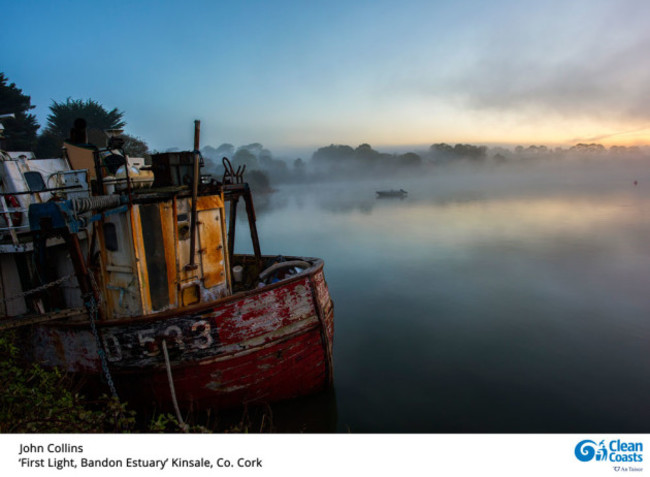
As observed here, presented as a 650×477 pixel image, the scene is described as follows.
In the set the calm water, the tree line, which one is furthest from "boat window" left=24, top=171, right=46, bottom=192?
the tree line

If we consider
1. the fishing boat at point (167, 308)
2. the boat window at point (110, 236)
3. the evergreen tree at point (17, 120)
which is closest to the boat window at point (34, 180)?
the fishing boat at point (167, 308)

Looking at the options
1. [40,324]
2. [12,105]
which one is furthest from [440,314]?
[12,105]

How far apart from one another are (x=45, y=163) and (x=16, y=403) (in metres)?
6.58

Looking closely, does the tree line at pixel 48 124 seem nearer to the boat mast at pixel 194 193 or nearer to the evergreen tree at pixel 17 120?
the evergreen tree at pixel 17 120

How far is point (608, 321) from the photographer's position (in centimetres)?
1402

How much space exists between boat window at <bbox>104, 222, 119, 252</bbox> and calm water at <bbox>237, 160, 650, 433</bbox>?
4.84 metres

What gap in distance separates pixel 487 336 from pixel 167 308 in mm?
10520

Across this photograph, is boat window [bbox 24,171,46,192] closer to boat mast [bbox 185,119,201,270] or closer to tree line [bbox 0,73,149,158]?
boat mast [bbox 185,119,201,270]

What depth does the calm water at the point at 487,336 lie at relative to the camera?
856 centimetres

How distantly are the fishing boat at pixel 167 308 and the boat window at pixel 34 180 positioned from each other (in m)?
1.18

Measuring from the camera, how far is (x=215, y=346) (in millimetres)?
7008
